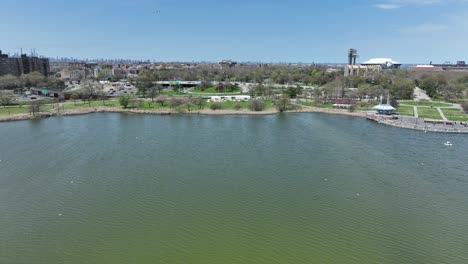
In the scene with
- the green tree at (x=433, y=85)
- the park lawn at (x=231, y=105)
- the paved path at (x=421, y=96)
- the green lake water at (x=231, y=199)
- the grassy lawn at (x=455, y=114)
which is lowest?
the green lake water at (x=231, y=199)

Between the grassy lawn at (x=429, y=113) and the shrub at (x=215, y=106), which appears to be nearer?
the grassy lawn at (x=429, y=113)

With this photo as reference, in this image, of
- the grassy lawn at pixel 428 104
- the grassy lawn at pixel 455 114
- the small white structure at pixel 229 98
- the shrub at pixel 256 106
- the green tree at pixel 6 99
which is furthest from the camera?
the small white structure at pixel 229 98

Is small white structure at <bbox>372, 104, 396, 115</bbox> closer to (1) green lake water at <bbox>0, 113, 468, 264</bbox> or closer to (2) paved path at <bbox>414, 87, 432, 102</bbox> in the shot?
(1) green lake water at <bbox>0, 113, 468, 264</bbox>

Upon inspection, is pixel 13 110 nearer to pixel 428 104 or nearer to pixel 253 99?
pixel 253 99

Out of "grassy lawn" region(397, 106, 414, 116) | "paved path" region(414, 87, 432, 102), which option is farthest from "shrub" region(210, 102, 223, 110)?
"paved path" region(414, 87, 432, 102)

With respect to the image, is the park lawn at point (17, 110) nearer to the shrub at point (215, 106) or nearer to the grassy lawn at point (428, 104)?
the shrub at point (215, 106)

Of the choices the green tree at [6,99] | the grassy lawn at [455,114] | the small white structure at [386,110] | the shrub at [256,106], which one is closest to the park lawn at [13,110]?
the green tree at [6,99]

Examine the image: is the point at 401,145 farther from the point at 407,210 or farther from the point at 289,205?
the point at 289,205
